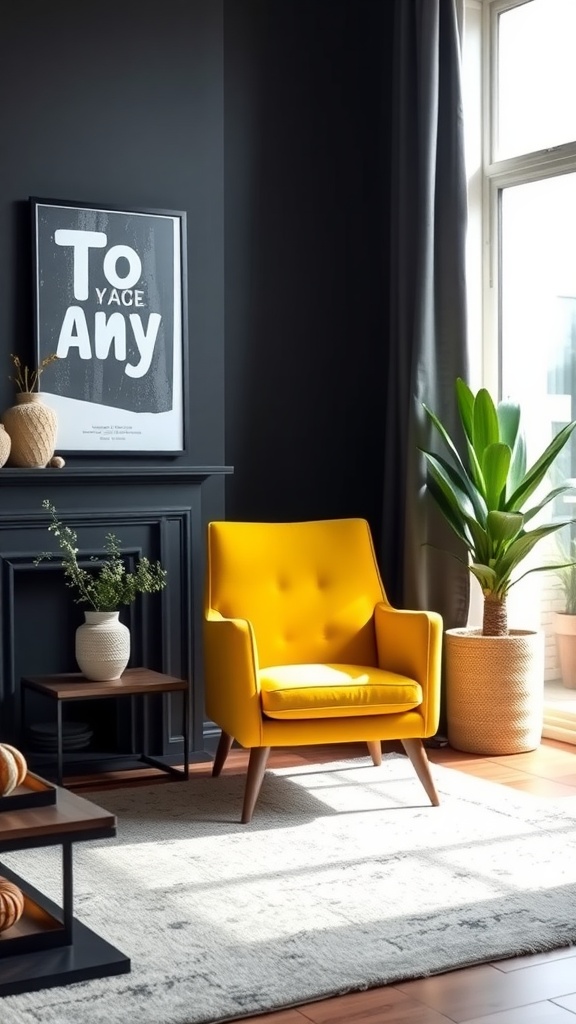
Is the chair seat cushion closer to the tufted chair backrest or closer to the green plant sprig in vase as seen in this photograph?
the tufted chair backrest

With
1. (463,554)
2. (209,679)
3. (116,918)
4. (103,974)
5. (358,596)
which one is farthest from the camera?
(463,554)

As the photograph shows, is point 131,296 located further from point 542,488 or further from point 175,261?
point 542,488

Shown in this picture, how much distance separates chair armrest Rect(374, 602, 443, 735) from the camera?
3801 mm

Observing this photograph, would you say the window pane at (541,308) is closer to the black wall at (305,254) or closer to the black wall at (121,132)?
the black wall at (305,254)

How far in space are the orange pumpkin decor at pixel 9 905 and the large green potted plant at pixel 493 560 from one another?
7.61 feet

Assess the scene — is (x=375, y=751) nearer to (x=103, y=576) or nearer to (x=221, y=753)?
(x=221, y=753)

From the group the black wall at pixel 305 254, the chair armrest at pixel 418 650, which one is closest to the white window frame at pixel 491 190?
the black wall at pixel 305 254

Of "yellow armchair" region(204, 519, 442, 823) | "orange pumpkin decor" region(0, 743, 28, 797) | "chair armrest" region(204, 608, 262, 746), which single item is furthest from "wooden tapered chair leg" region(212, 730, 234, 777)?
"orange pumpkin decor" region(0, 743, 28, 797)

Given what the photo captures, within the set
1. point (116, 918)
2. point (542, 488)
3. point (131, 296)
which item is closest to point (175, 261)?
point (131, 296)

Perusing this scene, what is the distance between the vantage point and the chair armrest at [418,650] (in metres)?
3.80

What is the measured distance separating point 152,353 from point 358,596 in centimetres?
111

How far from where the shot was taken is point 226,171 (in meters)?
4.84

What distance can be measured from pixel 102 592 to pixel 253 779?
2.85ft

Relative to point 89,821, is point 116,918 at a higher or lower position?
lower
